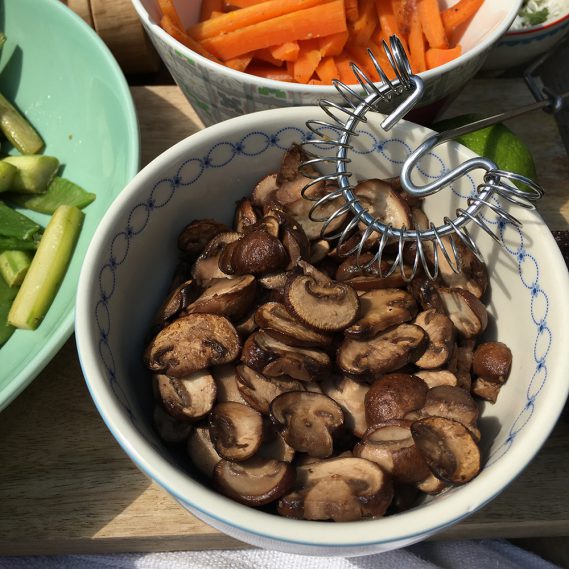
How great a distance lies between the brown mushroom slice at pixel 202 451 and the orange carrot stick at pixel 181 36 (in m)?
0.65

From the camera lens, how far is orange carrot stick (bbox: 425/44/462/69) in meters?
1.14

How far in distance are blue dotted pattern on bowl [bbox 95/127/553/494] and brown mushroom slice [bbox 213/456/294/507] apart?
0.28 feet

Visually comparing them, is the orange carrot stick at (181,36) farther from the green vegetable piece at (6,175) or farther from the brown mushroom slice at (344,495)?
the brown mushroom slice at (344,495)

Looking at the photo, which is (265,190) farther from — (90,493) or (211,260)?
(90,493)

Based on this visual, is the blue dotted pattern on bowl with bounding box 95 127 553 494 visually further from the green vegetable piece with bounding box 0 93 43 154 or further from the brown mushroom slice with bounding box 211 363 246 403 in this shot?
the green vegetable piece with bounding box 0 93 43 154

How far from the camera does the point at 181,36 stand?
1102 mm

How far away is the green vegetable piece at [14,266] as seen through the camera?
118 centimetres

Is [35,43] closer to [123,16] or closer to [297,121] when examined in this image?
[123,16]

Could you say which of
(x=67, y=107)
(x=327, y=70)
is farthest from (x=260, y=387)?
(x=67, y=107)

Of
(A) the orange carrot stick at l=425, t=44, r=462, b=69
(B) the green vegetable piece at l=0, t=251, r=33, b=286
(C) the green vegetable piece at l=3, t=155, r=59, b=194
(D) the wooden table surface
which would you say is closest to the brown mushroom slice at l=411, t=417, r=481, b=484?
(D) the wooden table surface

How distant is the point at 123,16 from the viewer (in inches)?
55.7

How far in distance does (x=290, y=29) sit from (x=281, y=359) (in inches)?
24.8

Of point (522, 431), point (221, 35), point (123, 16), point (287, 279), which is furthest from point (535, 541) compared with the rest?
point (123, 16)

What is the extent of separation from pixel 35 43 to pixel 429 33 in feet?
2.79
